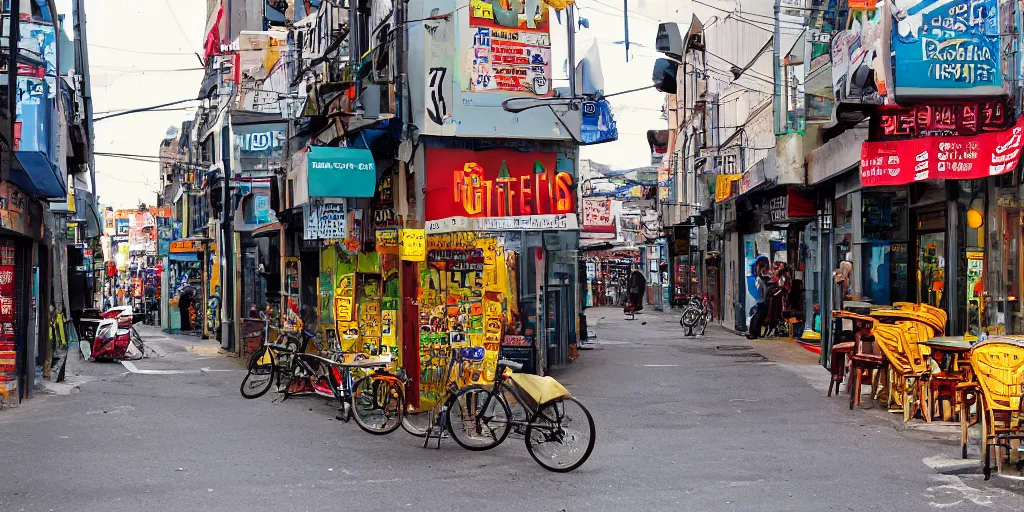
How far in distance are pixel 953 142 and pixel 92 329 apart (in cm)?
2356

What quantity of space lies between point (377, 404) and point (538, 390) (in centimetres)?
337

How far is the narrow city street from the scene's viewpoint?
889 cm

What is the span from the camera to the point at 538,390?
10797mm

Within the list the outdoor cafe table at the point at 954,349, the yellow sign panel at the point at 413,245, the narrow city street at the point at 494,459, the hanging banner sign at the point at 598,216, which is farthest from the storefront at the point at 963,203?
the hanging banner sign at the point at 598,216

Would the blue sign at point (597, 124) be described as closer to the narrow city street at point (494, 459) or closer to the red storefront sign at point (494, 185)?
the red storefront sign at point (494, 185)

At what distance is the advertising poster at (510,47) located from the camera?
59.0 ft

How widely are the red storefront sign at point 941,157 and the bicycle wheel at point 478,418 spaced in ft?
22.0

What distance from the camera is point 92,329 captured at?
Result: 29641 millimetres

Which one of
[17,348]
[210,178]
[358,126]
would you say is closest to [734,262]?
[210,178]

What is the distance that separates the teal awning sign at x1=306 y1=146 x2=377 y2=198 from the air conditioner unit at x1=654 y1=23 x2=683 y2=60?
19787 mm

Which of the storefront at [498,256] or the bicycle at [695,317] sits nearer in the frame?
the storefront at [498,256]

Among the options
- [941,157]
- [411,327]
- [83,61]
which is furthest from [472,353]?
[83,61]

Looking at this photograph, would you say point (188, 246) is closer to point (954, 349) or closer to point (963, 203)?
point (963, 203)

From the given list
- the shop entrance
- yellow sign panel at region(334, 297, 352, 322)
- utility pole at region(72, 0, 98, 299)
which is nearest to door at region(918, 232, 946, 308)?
the shop entrance
